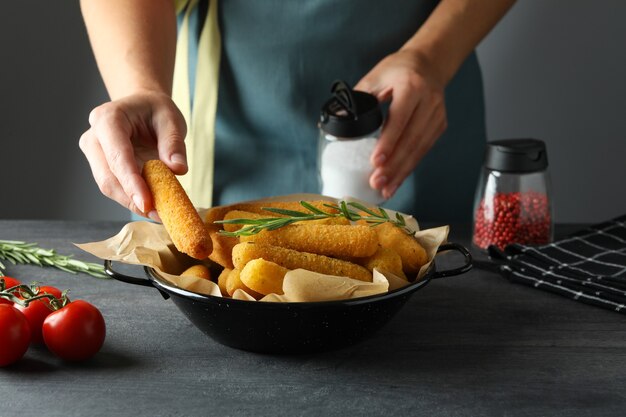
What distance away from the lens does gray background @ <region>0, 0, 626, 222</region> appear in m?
2.17

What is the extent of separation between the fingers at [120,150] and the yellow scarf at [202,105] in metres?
0.42

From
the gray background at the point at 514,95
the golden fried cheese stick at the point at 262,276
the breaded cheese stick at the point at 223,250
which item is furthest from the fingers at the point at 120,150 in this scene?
the gray background at the point at 514,95

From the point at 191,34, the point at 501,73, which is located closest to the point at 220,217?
the point at 191,34

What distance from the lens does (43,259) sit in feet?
4.02

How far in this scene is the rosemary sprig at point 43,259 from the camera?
3.92 ft

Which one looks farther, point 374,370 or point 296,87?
point 296,87

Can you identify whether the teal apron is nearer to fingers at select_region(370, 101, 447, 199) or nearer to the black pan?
fingers at select_region(370, 101, 447, 199)

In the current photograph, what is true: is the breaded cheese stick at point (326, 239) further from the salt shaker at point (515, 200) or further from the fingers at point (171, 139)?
the salt shaker at point (515, 200)

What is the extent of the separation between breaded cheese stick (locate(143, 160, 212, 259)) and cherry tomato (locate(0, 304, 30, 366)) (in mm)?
184

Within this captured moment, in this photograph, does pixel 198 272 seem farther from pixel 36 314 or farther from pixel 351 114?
pixel 351 114

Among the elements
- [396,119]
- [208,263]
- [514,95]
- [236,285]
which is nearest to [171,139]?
[208,263]

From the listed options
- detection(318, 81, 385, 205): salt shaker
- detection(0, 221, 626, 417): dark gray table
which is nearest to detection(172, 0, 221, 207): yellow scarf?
detection(318, 81, 385, 205): salt shaker

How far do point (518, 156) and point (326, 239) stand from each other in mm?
483

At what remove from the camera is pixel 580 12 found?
7.06 ft
